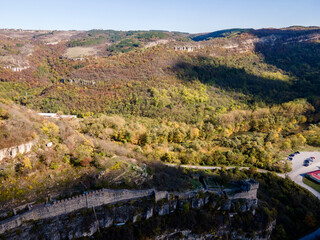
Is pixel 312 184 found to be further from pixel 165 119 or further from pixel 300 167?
pixel 165 119

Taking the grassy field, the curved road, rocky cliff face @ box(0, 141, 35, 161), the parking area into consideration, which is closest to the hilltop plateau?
rocky cliff face @ box(0, 141, 35, 161)

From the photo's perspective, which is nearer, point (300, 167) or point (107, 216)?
point (107, 216)

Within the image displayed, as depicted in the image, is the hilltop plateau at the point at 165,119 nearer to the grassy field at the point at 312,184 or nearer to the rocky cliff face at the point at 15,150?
the rocky cliff face at the point at 15,150

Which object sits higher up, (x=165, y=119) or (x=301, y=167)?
(x=165, y=119)

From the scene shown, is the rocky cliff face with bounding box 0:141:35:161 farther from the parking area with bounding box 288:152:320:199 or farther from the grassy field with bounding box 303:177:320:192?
the grassy field with bounding box 303:177:320:192

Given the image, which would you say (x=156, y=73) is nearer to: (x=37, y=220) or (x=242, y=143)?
(x=242, y=143)

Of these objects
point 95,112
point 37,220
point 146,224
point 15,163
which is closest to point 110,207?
point 146,224

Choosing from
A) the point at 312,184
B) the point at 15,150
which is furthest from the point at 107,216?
the point at 312,184

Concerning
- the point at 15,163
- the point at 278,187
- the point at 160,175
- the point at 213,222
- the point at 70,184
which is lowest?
the point at 278,187

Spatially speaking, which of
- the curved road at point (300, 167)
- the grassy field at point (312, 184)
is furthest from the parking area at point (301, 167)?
the grassy field at point (312, 184)
